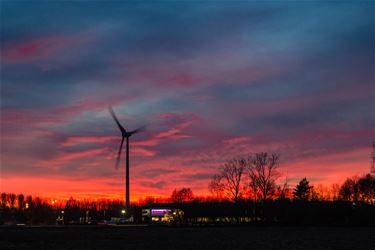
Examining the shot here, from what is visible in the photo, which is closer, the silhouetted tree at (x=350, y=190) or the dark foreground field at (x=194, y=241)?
the dark foreground field at (x=194, y=241)

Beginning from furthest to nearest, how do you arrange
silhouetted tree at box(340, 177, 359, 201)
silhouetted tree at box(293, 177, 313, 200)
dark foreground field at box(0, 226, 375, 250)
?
silhouetted tree at box(340, 177, 359, 201), silhouetted tree at box(293, 177, 313, 200), dark foreground field at box(0, 226, 375, 250)

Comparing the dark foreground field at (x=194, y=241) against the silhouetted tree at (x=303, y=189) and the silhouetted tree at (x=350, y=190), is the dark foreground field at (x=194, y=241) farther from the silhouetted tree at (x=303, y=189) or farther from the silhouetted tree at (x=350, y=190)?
the silhouetted tree at (x=350, y=190)

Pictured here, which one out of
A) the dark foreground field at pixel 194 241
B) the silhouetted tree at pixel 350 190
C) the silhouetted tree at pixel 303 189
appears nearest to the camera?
the dark foreground field at pixel 194 241

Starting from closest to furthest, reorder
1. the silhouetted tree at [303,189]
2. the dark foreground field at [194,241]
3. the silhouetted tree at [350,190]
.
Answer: the dark foreground field at [194,241], the silhouetted tree at [303,189], the silhouetted tree at [350,190]

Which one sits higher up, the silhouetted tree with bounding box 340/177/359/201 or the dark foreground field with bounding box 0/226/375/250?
the silhouetted tree with bounding box 340/177/359/201

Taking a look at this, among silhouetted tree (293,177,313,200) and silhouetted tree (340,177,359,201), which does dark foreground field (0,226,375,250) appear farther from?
silhouetted tree (340,177,359,201)

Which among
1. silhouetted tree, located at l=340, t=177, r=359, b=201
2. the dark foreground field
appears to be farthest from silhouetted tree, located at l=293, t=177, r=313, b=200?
the dark foreground field

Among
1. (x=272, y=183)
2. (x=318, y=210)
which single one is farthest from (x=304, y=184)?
(x=318, y=210)

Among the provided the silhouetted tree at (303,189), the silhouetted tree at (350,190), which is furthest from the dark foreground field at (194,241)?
the silhouetted tree at (350,190)

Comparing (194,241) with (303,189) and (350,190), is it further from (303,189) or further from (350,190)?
(350,190)

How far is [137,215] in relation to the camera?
169m

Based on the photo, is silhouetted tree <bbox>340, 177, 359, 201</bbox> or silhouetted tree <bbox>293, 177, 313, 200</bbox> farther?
silhouetted tree <bbox>340, 177, 359, 201</bbox>

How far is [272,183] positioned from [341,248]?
312 feet

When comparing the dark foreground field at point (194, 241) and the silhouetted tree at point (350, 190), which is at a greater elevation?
the silhouetted tree at point (350, 190)
